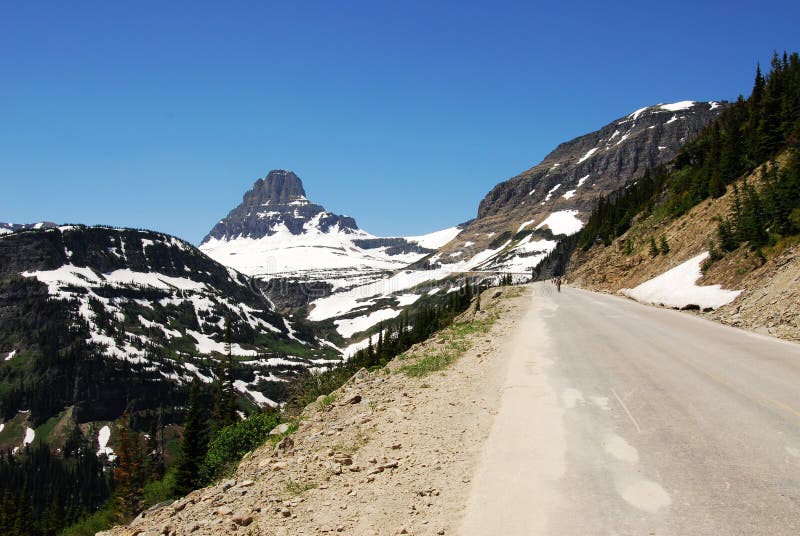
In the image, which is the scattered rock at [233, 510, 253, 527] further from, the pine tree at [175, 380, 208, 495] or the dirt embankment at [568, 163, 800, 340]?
the pine tree at [175, 380, 208, 495]

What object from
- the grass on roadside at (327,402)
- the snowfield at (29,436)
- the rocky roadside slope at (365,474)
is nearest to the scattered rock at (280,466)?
the rocky roadside slope at (365,474)

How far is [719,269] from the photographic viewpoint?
32250 mm

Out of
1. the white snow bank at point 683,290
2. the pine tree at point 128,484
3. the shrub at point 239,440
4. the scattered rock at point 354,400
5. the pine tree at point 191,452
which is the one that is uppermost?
the white snow bank at point 683,290

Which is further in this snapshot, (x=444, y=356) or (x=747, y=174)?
(x=747, y=174)

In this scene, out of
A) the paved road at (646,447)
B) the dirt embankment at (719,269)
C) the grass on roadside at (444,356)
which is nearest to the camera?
the paved road at (646,447)

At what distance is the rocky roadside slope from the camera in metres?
6.95

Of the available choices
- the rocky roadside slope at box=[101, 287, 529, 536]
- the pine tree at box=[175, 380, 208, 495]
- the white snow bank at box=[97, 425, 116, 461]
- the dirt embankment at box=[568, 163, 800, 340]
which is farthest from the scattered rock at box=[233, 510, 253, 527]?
the white snow bank at box=[97, 425, 116, 461]

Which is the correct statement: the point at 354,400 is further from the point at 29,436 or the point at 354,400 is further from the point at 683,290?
the point at 29,436

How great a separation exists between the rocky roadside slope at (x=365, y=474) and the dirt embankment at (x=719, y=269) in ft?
51.3

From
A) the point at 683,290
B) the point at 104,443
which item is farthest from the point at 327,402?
the point at 104,443

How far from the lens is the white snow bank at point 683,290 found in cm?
2878

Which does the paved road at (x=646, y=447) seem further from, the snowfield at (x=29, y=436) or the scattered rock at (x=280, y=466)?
the snowfield at (x=29, y=436)

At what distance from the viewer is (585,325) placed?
25.6 m

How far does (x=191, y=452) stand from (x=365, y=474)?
56.4 metres
